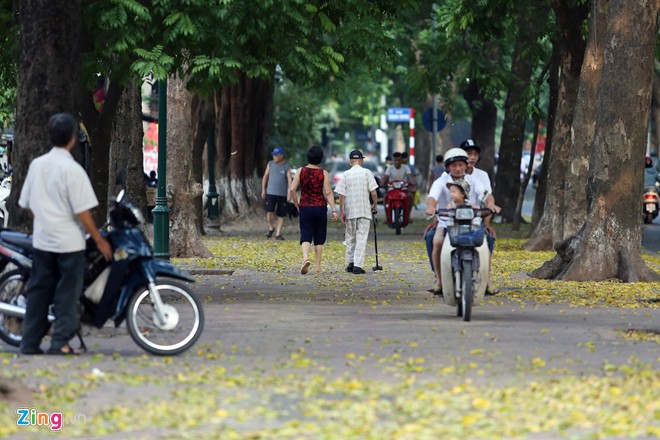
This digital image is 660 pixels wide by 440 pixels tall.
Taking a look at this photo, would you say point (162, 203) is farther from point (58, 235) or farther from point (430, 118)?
point (430, 118)

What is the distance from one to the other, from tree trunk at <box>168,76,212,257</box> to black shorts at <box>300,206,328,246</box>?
332cm

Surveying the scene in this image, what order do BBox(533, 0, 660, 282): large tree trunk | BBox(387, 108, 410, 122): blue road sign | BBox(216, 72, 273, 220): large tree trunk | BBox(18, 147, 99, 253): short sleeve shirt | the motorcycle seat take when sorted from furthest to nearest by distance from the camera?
BBox(387, 108, 410, 122): blue road sign
BBox(216, 72, 273, 220): large tree trunk
BBox(533, 0, 660, 282): large tree trunk
the motorcycle seat
BBox(18, 147, 99, 253): short sleeve shirt

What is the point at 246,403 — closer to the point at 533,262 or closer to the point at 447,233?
the point at 447,233

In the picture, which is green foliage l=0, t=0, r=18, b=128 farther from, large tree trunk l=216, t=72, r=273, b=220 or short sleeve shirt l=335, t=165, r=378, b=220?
large tree trunk l=216, t=72, r=273, b=220

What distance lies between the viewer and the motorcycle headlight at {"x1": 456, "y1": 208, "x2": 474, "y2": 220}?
1521 cm

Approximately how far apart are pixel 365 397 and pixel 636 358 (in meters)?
2.94

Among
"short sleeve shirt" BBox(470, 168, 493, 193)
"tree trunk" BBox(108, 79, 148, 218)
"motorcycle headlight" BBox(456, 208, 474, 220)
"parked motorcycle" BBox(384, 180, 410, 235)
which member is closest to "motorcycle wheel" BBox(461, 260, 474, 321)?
"motorcycle headlight" BBox(456, 208, 474, 220)

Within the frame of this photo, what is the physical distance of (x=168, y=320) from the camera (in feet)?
40.1

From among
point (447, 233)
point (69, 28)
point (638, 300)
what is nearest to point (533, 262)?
point (638, 300)

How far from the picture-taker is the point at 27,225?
13.7 m

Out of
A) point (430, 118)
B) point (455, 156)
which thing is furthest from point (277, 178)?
point (455, 156)

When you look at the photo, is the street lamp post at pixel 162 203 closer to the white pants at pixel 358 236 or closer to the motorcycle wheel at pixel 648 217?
the white pants at pixel 358 236

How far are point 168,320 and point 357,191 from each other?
10.3 metres

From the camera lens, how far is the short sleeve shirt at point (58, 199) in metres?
11.9
